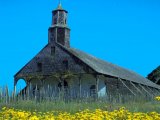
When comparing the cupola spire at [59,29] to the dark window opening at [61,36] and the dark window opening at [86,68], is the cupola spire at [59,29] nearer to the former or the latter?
the dark window opening at [61,36]

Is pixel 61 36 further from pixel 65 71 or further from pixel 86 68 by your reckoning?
pixel 86 68

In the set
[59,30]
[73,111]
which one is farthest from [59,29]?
[73,111]

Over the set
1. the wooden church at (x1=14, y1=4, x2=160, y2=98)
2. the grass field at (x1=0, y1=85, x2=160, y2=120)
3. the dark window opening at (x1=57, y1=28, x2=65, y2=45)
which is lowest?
the grass field at (x1=0, y1=85, x2=160, y2=120)

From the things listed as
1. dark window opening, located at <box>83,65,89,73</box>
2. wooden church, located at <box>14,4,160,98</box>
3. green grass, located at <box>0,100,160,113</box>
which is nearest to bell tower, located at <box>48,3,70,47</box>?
wooden church, located at <box>14,4,160,98</box>

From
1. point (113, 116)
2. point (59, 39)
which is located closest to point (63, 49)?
point (59, 39)

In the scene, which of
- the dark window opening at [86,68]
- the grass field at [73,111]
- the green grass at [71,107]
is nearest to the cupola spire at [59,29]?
the dark window opening at [86,68]

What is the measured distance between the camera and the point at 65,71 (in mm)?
38750

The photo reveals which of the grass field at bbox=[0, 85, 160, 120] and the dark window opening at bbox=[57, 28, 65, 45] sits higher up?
the dark window opening at bbox=[57, 28, 65, 45]

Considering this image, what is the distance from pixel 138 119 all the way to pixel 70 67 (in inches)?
1169

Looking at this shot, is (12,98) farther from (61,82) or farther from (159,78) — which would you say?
(159,78)

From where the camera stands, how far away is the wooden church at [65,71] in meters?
37.8

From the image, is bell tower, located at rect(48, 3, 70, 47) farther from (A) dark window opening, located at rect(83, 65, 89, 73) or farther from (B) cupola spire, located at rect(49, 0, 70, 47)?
(A) dark window opening, located at rect(83, 65, 89, 73)

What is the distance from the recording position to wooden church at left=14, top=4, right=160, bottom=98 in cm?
3778

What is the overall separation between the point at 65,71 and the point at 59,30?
5558 millimetres
